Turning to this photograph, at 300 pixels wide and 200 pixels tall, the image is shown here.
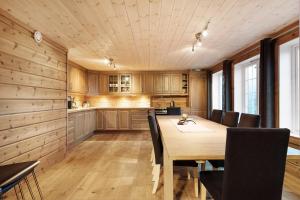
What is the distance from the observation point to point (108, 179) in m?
2.58

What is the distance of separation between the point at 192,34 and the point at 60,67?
245 cm

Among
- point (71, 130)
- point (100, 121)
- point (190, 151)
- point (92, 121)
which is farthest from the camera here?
point (100, 121)

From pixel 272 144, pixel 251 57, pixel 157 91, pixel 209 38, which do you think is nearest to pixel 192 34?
pixel 209 38

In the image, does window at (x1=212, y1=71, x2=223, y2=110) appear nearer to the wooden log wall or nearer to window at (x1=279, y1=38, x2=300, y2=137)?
window at (x1=279, y1=38, x2=300, y2=137)

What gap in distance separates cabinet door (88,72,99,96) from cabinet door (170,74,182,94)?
2636mm

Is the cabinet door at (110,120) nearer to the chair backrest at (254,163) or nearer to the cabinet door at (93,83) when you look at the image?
the cabinet door at (93,83)

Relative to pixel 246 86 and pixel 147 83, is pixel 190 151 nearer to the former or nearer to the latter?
pixel 246 86

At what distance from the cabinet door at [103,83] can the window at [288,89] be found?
16.5 ft

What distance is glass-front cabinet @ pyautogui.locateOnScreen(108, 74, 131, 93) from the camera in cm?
644

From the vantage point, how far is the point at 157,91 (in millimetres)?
6441

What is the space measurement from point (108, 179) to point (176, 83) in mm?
4509

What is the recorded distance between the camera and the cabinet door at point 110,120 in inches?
240

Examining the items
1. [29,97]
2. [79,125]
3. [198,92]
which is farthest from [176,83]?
[29,97]

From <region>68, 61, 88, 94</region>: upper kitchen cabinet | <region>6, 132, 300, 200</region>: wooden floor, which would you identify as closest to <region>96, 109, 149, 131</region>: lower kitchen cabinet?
<region>68, 61, 88, 94</region>: upper kitchen cabinet
